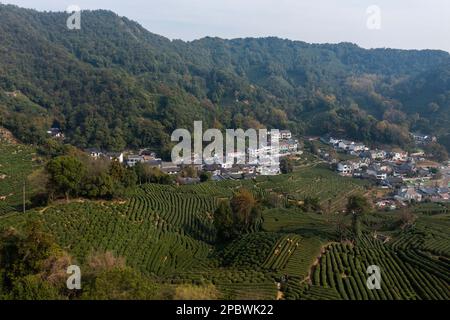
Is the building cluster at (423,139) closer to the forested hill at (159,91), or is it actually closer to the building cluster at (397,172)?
the forested hill at (159,91)

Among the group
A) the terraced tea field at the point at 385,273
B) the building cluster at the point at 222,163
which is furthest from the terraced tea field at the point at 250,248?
the building cluster at the point at 222,163

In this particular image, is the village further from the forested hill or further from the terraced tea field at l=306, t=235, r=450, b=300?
the terraced tea field at l=306, t=235, r=450, b=300

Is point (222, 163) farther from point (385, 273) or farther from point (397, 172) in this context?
Answer: point (385, 273)

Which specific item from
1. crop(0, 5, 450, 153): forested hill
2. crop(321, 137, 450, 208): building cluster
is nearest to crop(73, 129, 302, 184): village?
crop(0, 5, 450, 153): forested hill

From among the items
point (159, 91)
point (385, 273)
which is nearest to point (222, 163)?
point (159, 91)
